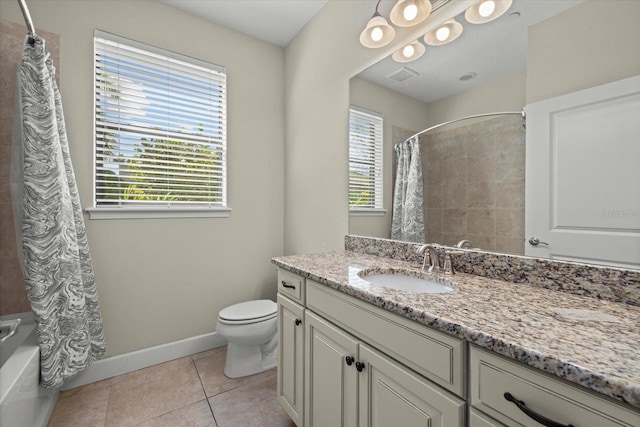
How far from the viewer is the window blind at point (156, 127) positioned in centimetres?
190

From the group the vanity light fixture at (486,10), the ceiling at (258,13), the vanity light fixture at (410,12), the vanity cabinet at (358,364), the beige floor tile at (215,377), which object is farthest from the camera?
the ceiling at (258,13)

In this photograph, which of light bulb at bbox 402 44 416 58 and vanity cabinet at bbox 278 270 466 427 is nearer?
vanity cabinet at bbox 278 270 466 427

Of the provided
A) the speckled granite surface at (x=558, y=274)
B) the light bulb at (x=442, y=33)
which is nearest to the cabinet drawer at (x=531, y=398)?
the speckled granite surface at (x=558, y=274)

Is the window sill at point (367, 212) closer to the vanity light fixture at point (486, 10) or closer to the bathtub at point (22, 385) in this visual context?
the vanity light fixture at point (486, 10)

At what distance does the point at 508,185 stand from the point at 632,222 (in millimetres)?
359

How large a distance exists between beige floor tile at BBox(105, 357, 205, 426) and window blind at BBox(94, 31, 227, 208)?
1168mm

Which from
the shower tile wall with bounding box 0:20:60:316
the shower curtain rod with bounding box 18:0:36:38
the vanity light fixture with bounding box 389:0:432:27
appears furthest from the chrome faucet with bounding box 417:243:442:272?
the shower tile wall with bounding box 0:20:60:316

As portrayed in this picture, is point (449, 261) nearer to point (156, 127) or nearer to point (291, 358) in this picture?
point (291, 358)

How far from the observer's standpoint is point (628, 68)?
84 cm

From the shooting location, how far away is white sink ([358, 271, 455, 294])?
1.14 metres

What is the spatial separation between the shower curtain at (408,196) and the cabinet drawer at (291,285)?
601 millimetres

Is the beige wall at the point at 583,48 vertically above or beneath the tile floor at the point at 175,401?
above

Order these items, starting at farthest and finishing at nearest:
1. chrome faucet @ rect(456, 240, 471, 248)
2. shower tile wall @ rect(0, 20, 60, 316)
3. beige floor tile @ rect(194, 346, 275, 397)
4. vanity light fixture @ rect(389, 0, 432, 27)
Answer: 1. beige floor tile @ rect(194, 346, 275, 397)
2. shower tile wall @ rect(0, 20, 60, 316)
3. vanity light fixture @ rect(389, 0, 432, 27)
4. chrome faucet @ rect(456, 240, 471, 248)

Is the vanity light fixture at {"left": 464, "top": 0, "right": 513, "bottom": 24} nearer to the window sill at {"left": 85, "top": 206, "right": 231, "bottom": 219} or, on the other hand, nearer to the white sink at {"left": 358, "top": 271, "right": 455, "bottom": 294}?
the white sink at {"left": 358, "top": 271, "right": 455, "bottom": 294}
